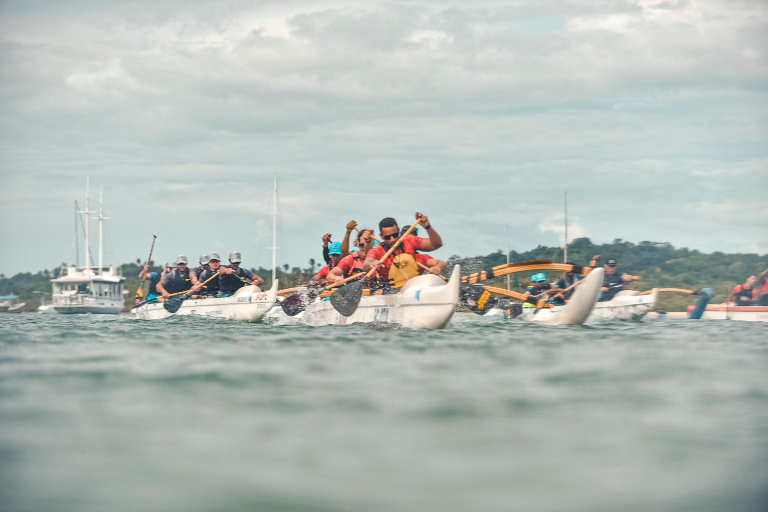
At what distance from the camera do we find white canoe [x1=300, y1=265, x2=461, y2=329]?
11086 millimetres

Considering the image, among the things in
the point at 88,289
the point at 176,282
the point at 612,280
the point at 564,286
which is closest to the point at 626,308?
the point at 564,286

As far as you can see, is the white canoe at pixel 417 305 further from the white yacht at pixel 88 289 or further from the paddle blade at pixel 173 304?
the white yacht at pixel 88 289

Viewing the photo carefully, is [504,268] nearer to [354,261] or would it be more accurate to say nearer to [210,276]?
[354,261]

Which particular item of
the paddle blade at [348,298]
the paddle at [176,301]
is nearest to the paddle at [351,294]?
the paddle blade at [348,298]

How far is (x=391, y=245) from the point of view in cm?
1299

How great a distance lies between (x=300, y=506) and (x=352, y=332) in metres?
7.79

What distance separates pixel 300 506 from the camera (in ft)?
10.8

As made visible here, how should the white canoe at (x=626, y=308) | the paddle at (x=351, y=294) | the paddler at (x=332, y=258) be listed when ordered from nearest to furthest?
the paddle at (x=351, y=294)
the white canoe at (x=626, y=308)
the paddler at (x=332, y=258)

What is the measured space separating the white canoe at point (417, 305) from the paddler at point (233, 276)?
8094 millimetres

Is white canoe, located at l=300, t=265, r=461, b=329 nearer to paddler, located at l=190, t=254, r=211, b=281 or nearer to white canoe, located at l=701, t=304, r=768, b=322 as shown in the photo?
paddler, located at l=190, t=254, r=211, b=281

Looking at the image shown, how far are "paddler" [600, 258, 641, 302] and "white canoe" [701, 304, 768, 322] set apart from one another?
3.92 metres

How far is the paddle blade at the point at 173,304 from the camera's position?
2042 centimetres

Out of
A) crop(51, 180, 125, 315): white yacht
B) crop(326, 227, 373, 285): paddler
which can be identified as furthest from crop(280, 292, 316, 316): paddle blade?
crop(51, 180, 125, 315): white yacht

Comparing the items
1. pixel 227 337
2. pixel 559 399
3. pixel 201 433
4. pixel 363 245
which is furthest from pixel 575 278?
pixel 201 433
